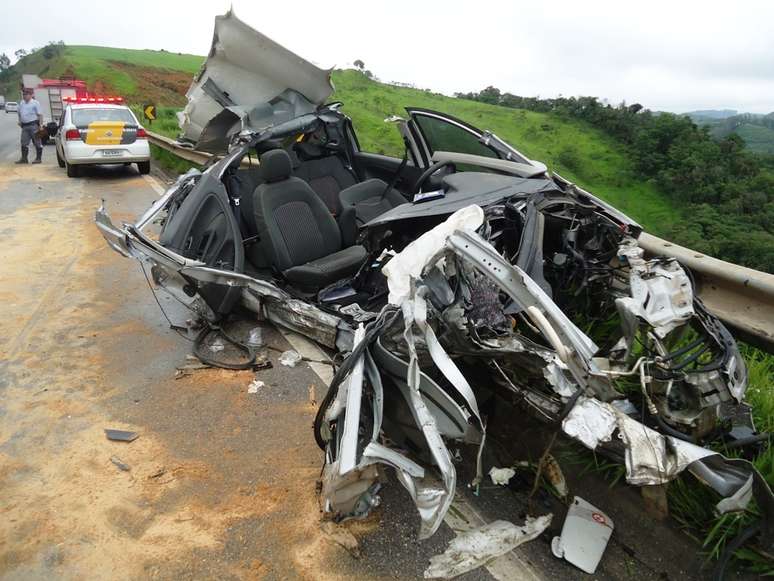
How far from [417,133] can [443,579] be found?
4140 millimetres

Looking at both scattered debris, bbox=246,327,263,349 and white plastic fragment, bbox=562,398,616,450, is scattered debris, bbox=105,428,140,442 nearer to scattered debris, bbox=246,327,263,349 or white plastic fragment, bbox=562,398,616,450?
scattered debris, bbox=246,327,263,349

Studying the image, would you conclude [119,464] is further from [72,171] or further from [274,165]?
[72,171]

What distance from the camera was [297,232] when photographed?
4891mm

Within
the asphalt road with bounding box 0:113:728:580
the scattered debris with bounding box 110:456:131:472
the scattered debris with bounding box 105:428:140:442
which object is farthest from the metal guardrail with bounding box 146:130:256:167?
the scattered debris with bounding box 110:456:131:472

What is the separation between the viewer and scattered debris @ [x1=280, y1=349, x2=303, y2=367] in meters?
4.05

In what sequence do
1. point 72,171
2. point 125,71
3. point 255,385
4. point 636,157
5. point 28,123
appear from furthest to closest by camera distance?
1. point 125,71
2. point 636,157
3. point 28,123
4. point 72,171
5. point 255,385

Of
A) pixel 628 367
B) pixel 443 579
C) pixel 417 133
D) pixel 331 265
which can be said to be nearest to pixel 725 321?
pixel 628 367

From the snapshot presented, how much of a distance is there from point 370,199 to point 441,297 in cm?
304

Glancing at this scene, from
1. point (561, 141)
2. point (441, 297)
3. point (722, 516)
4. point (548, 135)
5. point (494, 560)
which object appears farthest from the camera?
point (548, 135)

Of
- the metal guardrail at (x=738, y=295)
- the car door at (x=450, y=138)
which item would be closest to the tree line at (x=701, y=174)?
the car door at (x=450, y=138)

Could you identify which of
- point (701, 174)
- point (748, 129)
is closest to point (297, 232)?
point (701, 174)

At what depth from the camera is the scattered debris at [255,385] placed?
146 inches

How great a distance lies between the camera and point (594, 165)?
2612cm

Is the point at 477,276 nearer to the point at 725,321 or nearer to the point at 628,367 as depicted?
the point at 628,367
